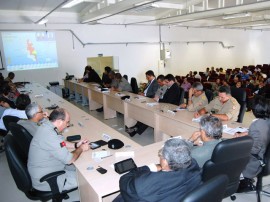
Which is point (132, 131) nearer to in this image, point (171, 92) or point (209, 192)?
point (171, 92)

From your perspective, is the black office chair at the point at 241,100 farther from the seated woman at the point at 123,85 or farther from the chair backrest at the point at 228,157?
the seated woman at the point at 123,85

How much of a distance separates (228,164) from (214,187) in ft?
2.43

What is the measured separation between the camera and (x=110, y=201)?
2.10 m

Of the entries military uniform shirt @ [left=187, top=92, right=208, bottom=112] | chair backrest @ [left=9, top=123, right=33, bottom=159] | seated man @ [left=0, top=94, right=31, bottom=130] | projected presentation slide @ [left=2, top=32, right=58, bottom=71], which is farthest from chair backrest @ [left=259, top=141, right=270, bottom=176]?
projected presentation slide @ [left=2, top=32, right=58, bottom=71]

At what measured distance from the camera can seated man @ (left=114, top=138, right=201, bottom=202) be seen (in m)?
1.40

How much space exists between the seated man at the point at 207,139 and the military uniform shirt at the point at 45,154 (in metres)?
1.24

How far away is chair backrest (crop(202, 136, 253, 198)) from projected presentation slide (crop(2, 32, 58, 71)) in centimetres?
849

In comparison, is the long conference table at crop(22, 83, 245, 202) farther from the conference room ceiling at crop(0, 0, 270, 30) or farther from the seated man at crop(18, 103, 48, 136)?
the conference room ceiling at crop(0, 0, 270, 30)

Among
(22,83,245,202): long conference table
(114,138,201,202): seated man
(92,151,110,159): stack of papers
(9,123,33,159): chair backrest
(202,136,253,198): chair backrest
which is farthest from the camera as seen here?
(9,123,33,159): chair backrest

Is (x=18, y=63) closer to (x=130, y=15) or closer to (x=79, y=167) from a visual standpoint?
(x=130, y=15)

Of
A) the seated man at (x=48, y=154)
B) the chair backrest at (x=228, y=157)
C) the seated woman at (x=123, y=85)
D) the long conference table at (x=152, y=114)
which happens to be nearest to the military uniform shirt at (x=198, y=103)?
the long conference table at (x=152, y=114)

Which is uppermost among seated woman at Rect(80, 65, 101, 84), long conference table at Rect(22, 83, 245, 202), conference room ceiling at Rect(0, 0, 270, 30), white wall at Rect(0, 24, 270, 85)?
conference room ceiling at Rect(0, 0, 270, 30)

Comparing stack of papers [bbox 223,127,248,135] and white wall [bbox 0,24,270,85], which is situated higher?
white wall [bbox 0,24,270,85]

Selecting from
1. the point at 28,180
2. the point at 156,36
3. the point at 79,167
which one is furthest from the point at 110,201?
the point at 156,36
